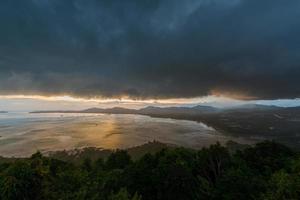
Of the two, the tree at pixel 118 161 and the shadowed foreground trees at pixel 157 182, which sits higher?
the shadowed foreground trees at pixel 157 182

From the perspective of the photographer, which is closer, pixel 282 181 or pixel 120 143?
pixel 282 181

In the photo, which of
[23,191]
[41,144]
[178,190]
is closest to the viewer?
[23,191]

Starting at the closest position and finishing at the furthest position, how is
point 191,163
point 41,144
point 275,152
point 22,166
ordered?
point 22,166
point 191,163
point 275,152
point 41,144

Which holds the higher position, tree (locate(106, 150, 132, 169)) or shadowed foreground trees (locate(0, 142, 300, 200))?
shadowed foreground trees (locate(0, 142, 300, 200))

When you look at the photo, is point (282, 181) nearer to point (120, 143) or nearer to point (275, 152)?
point (275, 152)

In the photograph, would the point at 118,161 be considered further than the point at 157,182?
Yes

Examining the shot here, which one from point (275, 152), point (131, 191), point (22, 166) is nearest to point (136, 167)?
point (131, 191)

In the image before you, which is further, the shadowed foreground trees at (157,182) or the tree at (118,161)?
the tree at (118,161)

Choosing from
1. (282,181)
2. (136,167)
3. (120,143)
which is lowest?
(120,143)

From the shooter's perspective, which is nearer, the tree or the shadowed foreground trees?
the shadowed foreground trees

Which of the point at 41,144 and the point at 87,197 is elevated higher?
the point at 87,197

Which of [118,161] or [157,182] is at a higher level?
[157,182]
